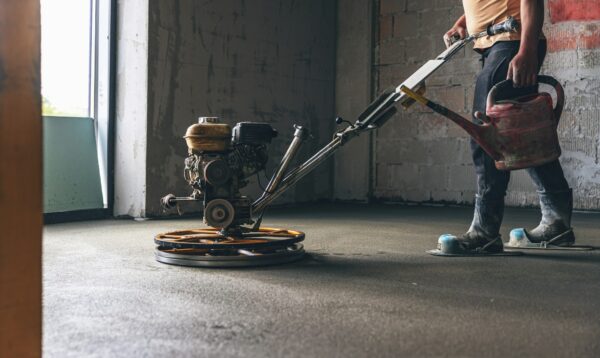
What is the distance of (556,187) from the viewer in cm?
301

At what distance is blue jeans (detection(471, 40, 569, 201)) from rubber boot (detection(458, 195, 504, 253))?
30 mm

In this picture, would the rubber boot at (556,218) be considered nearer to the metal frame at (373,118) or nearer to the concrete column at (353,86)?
the metal frame at (373,118)

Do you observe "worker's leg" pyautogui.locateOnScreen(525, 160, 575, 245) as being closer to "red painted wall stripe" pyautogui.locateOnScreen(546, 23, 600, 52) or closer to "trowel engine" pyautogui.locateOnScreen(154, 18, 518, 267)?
"trowel engine" pyautogui.locateOnScreen(154, 18, 518, 267)

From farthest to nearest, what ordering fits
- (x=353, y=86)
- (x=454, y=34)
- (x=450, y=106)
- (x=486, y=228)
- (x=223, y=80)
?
(x=353, y=86) → (x=450, y=106) → (x=223, y=80) → (x=454, y=34) → (x=486, y=228)

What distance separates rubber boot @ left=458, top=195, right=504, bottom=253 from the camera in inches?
115

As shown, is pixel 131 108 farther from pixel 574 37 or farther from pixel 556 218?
pixel 574 37

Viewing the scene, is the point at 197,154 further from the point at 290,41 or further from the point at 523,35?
the point at 290,41

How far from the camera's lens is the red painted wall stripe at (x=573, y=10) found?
5.12 metres

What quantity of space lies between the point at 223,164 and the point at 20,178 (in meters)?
1.71

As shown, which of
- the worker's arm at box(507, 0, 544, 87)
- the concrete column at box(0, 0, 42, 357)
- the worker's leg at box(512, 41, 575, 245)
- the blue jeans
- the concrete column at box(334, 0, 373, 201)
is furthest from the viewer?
the concrete column at box(334, 0, 373, 201)

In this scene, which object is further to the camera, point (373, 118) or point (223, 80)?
point (223, 80)

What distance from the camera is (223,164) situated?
9.02ft

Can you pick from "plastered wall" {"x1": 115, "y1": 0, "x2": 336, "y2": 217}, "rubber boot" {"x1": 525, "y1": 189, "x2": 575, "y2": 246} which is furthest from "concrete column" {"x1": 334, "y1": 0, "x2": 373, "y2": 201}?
"rubber boot" {"x1": 525, "y1": 189, "x2": 575, "y2": 246}

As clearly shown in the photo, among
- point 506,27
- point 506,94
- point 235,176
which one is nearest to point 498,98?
point 506,94
